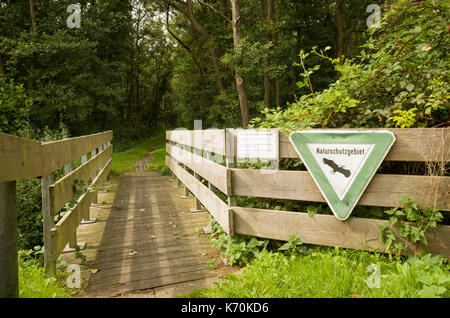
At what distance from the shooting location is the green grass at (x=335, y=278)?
2.13 metres

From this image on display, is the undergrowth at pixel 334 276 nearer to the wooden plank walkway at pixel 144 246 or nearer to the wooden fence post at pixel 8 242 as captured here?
the wooden plank walkway at pixel 144 246

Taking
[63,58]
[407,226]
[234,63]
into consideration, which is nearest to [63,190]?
[407,226]

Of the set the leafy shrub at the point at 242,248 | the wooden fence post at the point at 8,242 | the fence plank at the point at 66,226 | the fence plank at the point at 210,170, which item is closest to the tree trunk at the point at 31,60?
the fence plank at the point at 210,170

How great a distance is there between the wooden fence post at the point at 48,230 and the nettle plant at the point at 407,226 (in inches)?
110

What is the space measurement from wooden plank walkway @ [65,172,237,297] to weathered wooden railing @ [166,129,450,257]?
1.85ft

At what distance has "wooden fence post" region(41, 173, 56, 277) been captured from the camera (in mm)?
2562

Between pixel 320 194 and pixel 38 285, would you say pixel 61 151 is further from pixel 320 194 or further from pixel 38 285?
pixel 320 194

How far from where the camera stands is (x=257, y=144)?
3.19m

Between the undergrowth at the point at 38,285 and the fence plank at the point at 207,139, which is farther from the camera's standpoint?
the fence plank at the point at 207,139

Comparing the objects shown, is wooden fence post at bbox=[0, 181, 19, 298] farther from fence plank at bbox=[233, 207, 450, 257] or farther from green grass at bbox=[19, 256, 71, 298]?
fence plank at bbox=[233, 207, 450, 257]

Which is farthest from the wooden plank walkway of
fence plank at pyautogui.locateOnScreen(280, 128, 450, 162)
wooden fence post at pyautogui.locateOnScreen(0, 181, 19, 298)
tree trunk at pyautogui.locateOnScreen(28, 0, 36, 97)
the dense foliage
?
tree trunk at pyautogui.locateOnScreen(28, 0, 36, 97)

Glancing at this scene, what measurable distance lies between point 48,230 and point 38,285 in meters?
0.51
